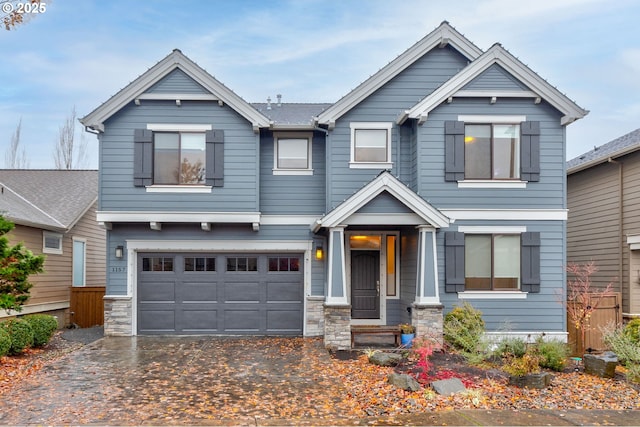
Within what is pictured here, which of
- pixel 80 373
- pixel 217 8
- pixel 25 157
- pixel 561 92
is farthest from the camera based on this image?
pixel 25 157

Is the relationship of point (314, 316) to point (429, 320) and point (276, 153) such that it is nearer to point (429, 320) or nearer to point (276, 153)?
point (429, 320)

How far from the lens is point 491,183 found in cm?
1223

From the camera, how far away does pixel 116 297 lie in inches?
512

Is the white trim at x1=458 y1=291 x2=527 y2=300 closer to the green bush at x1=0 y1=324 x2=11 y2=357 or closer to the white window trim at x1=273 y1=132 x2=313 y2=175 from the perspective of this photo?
the white window trim at x1=273 y1=132 x2=313 y2=175

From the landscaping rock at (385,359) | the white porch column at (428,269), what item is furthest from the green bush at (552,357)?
the landscaping rock at (385,359)

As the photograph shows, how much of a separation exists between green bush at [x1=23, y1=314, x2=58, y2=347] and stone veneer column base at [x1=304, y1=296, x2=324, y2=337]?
20.1 ft

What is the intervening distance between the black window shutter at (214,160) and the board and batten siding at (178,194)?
A: 11cm

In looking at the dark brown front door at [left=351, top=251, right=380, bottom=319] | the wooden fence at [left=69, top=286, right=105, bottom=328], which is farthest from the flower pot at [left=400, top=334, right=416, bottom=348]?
the wooden fence at [left=69, top=286, right=105, bottom=328]

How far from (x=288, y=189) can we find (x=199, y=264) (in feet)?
10.1

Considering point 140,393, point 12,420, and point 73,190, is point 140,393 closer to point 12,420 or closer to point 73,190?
point 12,420

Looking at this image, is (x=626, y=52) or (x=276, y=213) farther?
(x=626, y=52)

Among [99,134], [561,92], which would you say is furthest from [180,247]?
[561,92]

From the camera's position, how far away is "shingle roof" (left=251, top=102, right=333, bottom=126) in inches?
539

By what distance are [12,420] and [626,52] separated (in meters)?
27.9
